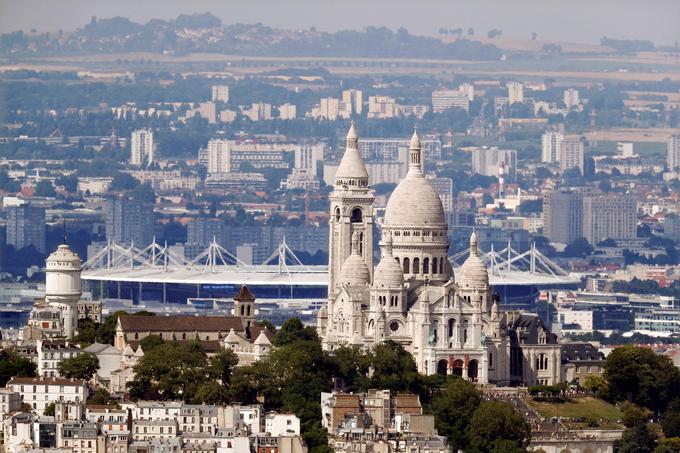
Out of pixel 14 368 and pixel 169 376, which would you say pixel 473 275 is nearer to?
pixel 169 376

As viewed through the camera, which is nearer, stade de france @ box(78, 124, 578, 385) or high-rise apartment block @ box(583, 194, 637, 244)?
stade de france @ box(78, 124, 578, 385)

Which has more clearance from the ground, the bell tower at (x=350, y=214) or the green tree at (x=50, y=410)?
the bell tower at (x=350, y=214)

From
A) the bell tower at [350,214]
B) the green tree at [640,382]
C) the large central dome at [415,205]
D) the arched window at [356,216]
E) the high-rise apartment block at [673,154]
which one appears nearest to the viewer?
the green tree at [640,382]

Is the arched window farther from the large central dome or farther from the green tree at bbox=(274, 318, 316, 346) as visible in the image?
the green tree at bbox=(274, 318, 316, 346)

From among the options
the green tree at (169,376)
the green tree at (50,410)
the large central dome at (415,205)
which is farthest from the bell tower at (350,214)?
the green tree at (50,410)

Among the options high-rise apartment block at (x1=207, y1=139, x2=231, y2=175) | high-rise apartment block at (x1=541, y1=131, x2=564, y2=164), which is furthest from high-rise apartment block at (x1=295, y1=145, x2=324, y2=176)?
high-rise apartment block at (x1=541, y1=131, x2=564, y2=164)

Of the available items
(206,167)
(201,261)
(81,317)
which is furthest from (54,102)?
(81,317)

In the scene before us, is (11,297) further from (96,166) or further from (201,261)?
(96,166)

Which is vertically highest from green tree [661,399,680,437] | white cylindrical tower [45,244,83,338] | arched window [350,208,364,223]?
arched window [350,208,364,223]

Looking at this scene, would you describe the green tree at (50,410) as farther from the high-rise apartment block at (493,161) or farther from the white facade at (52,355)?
the high-rise apartment block at (493,161)
